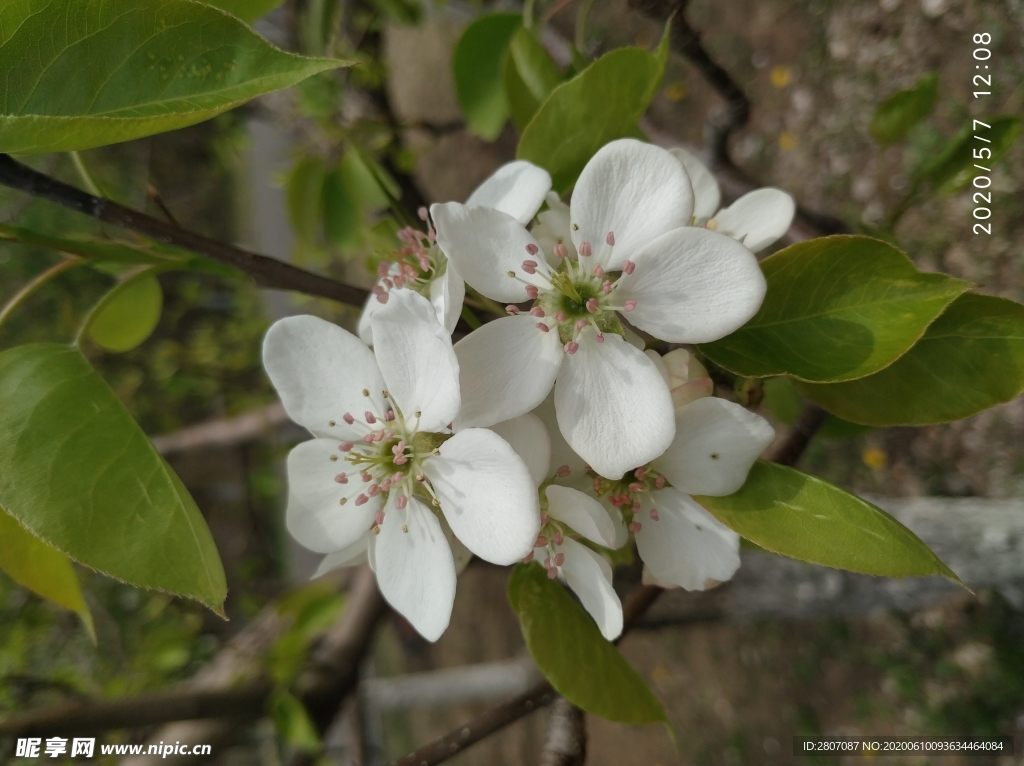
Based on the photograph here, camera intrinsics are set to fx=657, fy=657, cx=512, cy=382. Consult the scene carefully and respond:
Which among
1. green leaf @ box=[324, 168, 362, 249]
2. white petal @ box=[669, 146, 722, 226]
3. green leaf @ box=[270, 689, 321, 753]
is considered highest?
white petal @ box=[669, 146, 722, 226]

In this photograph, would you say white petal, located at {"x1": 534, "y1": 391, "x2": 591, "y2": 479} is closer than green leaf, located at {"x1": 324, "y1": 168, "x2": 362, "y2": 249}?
Yes

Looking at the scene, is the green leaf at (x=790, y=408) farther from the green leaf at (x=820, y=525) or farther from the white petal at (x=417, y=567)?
the white petal at (x=417, y=567)

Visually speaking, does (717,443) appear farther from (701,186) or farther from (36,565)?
(36,565)

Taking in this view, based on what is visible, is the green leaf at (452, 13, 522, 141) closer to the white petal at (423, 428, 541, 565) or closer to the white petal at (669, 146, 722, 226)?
the white petal at (669, 146, 722, 226)

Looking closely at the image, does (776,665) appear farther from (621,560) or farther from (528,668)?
(621,560)

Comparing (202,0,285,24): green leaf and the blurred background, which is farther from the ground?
(202,0,285,24): green leaf

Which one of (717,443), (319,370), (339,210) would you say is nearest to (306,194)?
(339,210)

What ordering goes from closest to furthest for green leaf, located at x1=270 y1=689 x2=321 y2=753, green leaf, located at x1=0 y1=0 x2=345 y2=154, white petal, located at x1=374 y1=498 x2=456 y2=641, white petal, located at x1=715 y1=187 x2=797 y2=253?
green leaf, located at x1=0 y1=0 x2=345 y2=154 < white petal, located at x1=374 y1=498 x2=456 y2=641 < white petal, located at x1=715 y1=187 x2=797 y2=253 < green leaf, located at x1=270 y1=689 x2=321 y2=753

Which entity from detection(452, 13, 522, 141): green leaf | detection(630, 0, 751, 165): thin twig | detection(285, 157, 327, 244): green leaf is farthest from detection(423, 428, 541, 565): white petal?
detection(285, 157, 327, 244): green leaf
